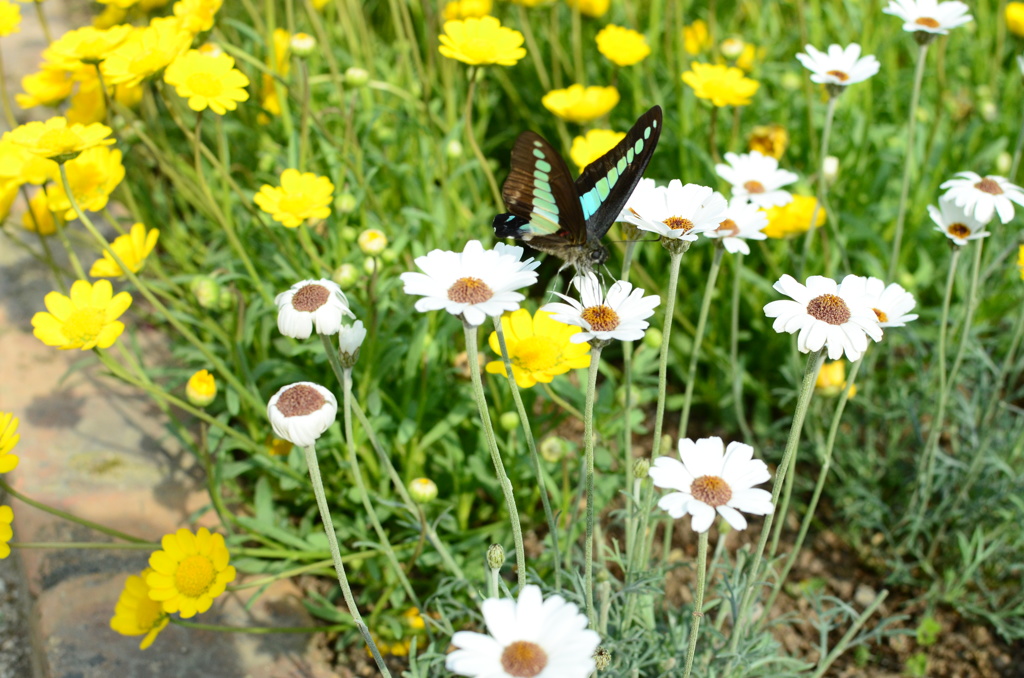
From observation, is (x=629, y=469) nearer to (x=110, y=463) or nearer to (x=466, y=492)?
(x=466, y=492)

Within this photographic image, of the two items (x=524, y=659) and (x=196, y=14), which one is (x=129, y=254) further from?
(x=524, y=659)

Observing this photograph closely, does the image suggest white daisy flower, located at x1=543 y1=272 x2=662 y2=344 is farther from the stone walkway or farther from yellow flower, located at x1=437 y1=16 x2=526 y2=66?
the stone walkway

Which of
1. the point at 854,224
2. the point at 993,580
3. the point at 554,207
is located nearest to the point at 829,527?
the point at 993,580

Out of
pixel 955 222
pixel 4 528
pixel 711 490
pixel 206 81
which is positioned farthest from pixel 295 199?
pixel 955 222

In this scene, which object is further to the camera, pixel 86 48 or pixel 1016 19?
pixel 1016 19

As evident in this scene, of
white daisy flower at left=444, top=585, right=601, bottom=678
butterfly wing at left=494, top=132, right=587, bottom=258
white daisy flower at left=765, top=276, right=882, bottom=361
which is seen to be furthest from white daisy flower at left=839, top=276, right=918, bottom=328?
white daisy flower at left=444, top=585, right=601, bottom=678

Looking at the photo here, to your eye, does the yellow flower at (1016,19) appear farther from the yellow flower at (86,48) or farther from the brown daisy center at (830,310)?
the yellow flower at (86,48)
